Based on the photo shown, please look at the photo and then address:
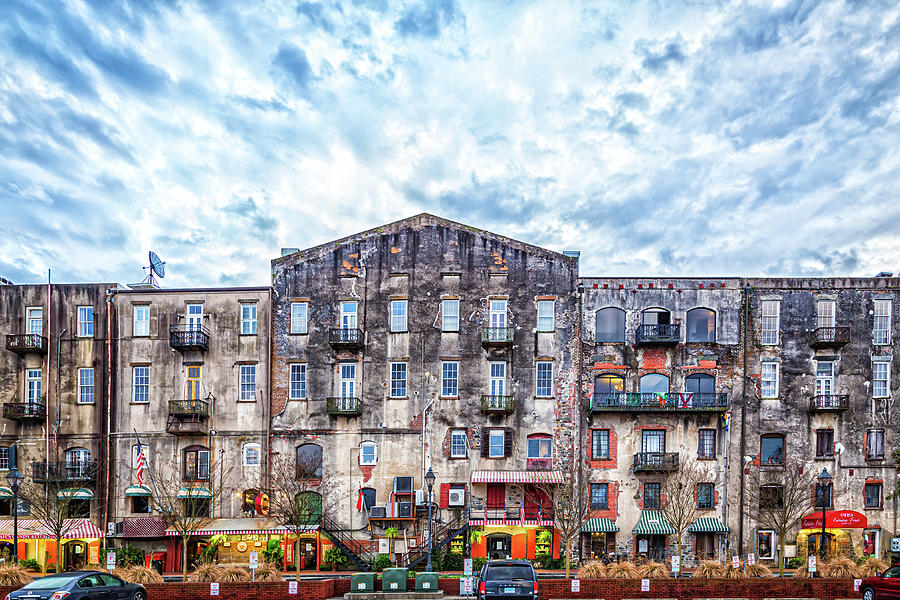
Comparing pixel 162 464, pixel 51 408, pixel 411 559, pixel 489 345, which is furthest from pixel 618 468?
pixel 51 408

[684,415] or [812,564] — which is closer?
[812,564]

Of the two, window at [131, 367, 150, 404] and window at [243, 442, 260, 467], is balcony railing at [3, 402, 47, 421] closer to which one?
window at [131, 367, 150, 404]

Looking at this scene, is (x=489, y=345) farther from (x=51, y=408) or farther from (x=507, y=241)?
(x=51, y=408)

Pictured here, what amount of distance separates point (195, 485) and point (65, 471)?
7.20m

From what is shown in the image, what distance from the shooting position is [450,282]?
1516 inches

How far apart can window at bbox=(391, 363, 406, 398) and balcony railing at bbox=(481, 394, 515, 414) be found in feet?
14.9

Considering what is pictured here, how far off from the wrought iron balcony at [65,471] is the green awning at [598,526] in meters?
27.2

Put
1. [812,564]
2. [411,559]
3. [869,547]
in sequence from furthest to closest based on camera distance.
A: [869,547]
[411,559]
[812,564]

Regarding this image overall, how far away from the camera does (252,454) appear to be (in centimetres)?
3772

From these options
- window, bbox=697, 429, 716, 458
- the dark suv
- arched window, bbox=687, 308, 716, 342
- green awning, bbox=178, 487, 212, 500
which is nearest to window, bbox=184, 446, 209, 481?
green awning, bbox=178, 487, 212, 500

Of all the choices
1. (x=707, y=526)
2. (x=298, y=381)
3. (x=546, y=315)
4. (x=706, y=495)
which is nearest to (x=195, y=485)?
(x=298, y=381)

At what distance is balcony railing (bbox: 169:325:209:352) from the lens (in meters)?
37.7

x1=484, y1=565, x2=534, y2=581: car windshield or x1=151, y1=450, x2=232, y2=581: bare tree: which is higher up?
x1=484, y1=565, x2=534, y2=581: car windshield

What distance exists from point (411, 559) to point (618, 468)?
12.4 m
